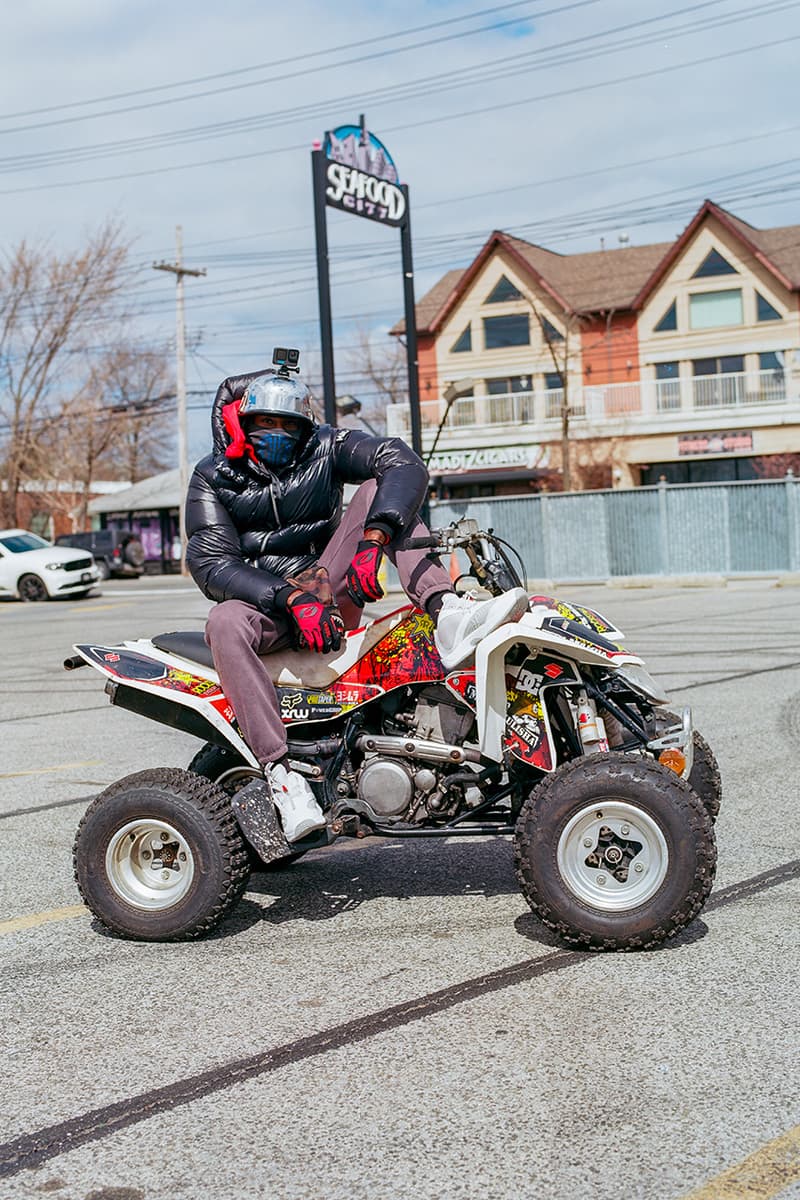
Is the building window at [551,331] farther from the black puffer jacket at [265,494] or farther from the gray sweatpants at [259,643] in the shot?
the gray sweatpants at [259,643]

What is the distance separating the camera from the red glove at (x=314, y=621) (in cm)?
471

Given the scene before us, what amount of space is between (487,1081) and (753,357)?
47111mm

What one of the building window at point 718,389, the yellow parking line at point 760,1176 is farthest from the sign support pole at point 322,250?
the building window at point 718,389

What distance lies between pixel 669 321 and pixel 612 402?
4855 millimetres

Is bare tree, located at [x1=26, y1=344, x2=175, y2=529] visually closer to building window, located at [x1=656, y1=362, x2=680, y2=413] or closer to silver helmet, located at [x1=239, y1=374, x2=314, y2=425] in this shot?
building window, located at [x1=656, y1=362, x2=680, y2=413]

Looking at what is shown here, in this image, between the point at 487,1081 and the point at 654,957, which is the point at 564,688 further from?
the point at 487,1081

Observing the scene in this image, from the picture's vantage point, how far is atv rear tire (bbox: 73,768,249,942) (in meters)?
4.82

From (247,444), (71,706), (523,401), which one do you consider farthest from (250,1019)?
(523,401)

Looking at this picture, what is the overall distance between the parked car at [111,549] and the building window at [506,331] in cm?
1595

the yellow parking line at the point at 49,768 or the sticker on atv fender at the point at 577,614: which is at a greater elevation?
the sticker on atv fender at the point at 577,614

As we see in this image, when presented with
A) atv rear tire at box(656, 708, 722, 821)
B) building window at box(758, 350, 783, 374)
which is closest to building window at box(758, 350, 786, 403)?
building window at box(758, 350, 783, 374)

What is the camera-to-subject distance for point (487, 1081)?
11.8ft

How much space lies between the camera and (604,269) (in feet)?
174

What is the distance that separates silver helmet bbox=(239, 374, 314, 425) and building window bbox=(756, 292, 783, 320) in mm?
45709
